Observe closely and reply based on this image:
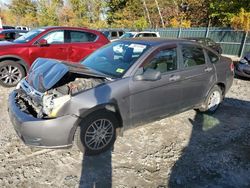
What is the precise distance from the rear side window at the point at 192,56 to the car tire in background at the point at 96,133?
1.77 meters

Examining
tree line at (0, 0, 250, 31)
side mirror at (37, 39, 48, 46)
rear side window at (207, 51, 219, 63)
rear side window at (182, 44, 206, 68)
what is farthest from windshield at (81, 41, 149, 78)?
tree line at (0, 0, 250, 31)

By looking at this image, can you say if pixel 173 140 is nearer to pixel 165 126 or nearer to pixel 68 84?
pixel 165 126

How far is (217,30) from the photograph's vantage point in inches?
703

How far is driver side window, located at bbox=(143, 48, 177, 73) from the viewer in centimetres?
389

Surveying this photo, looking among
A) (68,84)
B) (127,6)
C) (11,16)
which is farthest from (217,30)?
(11,16)

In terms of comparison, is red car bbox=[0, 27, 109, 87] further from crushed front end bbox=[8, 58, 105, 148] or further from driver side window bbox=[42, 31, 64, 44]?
crushed front end bbox=[8, 58, 105, 148]

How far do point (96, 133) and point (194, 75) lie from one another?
2.15 meters

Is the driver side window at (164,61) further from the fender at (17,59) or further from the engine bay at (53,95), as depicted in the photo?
the fender at (17,59)

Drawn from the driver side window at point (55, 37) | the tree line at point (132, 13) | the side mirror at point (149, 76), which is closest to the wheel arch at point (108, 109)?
the side mirror at point (149, 76)

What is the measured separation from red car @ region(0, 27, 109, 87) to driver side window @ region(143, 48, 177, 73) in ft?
13.0

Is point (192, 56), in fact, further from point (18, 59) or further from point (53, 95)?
point (18, 59)

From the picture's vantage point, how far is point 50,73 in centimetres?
365

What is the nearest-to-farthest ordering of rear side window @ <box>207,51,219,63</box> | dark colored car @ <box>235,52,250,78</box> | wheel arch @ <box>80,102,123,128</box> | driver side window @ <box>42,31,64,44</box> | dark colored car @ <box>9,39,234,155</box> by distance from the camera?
dark colored car @ <box>9,39,234,155</box>
wheel arch @ <box>80,102,123,128</box>
rear side window @ <box>207,51,219,63</box>
driver side window @ <box>42,31,64,44</box>
dark colored car @ <box>235,52,250,78</box>

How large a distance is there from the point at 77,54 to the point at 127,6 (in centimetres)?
3008
